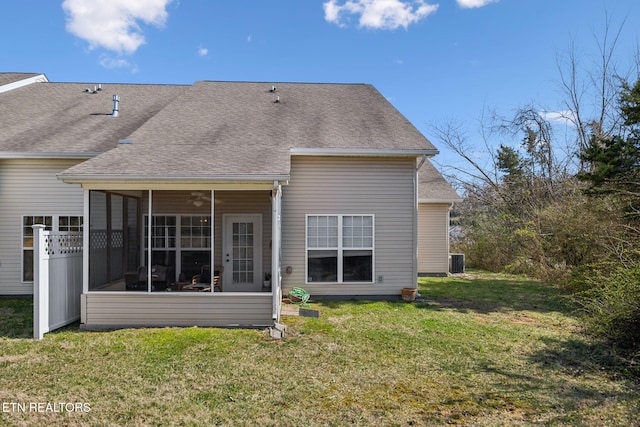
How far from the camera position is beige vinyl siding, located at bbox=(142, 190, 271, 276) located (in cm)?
952

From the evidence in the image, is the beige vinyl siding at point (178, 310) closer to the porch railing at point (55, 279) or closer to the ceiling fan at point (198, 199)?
the porch railing at point (55, 279)

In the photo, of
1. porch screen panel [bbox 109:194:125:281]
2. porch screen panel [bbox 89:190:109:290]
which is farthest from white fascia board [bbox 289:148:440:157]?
porch screen panel [bbox 89:190:109:290]

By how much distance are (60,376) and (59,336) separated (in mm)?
1955

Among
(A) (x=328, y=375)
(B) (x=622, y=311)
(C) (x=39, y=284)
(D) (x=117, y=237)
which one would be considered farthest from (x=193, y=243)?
(B) (x=622, y=311)

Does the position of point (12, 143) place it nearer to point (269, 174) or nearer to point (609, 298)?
point (269, 174)

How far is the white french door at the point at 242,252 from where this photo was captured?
9609 mm

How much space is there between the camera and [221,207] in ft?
31.3

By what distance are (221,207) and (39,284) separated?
4.21 metres

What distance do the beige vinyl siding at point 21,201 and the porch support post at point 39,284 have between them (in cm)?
343

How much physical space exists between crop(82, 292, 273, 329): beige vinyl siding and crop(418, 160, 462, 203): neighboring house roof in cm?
840

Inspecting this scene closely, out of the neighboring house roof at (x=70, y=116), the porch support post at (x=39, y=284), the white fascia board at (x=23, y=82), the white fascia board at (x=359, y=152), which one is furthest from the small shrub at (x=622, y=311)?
the white fascia board at (x=23, y=82)

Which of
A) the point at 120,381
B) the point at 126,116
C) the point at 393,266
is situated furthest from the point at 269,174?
the point at 126,116

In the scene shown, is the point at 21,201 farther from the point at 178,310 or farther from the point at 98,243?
the point at 178,310

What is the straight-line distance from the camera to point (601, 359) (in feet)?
18.0
